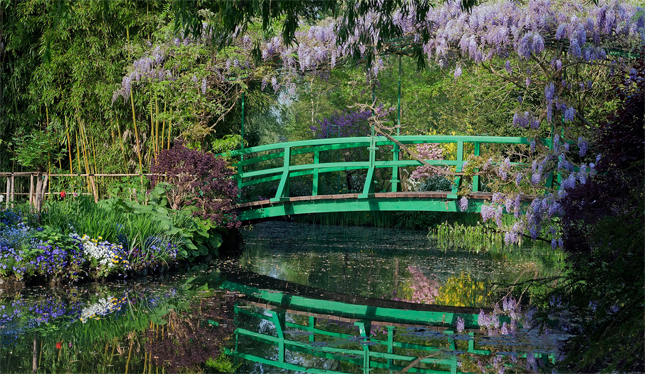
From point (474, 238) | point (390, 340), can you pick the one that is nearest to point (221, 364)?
point (390, 340)

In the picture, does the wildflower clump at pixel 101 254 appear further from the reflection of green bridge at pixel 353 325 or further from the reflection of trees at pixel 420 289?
the reflection of trees at pixel 420 289

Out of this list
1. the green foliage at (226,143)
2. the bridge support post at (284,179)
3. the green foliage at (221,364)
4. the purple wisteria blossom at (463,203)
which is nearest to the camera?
the green foliage at (221,364)

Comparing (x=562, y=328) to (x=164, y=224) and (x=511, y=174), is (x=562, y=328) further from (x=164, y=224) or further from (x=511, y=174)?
(x=164, y=224)

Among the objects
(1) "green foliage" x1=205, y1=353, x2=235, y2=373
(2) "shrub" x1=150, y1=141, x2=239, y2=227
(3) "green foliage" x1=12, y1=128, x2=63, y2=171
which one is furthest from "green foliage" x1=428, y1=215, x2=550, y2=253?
(1) "green foliage" x1=205, y1=353, x2=235, y2=373

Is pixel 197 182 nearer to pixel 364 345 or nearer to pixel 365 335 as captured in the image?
pixel 365 335

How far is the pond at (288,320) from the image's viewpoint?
12.5ft

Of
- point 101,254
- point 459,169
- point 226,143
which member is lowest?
point 101,254

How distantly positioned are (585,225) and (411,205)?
2.85m

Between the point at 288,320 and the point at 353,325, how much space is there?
0.47 m

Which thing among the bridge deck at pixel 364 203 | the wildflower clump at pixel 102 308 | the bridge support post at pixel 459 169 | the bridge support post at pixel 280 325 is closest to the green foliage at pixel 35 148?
the bridge deck at pixel 364 203

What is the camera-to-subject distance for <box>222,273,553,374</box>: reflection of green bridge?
12.6 ft

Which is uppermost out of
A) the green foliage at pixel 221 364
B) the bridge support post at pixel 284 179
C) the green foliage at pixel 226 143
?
the green foliage at pixel 226 143

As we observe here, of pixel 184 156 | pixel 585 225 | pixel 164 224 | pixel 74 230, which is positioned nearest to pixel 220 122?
pixel 184 156

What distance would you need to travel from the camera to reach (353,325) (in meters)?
4.82
